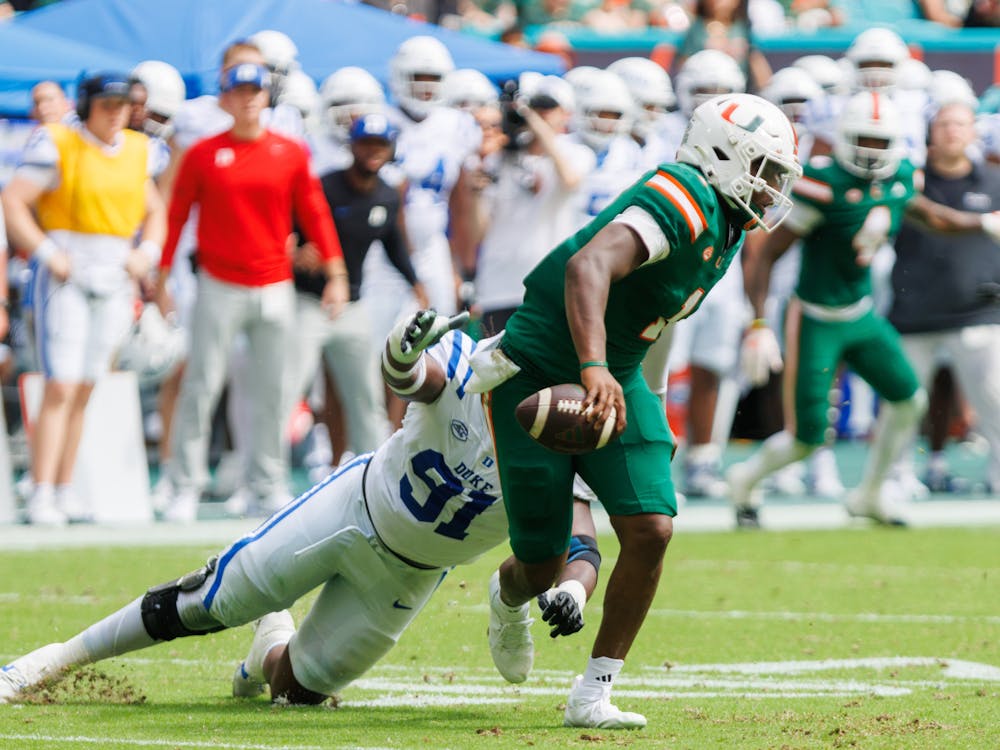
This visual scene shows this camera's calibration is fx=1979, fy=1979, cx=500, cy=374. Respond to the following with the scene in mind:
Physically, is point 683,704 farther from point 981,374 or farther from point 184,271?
point 184,271

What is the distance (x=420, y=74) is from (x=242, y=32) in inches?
73.6

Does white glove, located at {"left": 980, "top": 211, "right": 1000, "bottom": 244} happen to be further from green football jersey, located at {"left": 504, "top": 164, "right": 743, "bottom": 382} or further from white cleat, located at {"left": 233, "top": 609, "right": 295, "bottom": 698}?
white cleat, located at {"left": 233, "top": 609, "right": 295, "bottom": 698}

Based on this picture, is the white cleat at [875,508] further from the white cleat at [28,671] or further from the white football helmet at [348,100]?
the white cleat at [28,671]

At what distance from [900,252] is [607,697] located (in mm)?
7772

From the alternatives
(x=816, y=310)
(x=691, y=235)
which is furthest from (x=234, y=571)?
(x=816, y=310)

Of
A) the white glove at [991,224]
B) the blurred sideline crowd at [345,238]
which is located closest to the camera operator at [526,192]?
the blurred sideline crowd at [345,238]

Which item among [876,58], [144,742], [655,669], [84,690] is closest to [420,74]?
[876,58]

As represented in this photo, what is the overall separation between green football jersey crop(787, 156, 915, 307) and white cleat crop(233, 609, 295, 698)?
16.8 ft

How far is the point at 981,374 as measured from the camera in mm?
11547

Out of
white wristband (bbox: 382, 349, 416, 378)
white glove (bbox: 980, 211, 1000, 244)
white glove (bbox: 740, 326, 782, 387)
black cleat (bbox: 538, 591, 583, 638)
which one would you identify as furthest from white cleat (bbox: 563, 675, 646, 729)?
white glove (bbox: 980, 211, 1000, 244)

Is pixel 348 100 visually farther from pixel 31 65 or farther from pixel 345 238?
pixel 31 65

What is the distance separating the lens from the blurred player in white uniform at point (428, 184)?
458 inches

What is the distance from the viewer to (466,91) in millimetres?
12305

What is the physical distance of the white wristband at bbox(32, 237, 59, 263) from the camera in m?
9.91
